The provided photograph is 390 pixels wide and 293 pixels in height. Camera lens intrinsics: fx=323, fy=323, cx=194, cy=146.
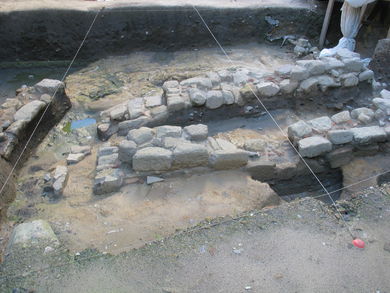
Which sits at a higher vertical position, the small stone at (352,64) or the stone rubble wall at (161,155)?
the small stone at (352,64)

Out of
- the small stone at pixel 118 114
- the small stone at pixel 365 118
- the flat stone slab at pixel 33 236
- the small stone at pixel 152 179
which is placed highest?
the flat stone slab at pixel 33 236

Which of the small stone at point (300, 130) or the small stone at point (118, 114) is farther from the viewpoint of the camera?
the small stone at point (118, 114)

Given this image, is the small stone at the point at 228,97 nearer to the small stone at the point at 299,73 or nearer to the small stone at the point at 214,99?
the small stone at the point at 214,99

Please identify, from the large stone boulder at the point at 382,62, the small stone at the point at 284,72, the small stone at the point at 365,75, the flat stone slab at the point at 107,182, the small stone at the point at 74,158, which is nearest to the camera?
the flat stone slab at the point at 107,182

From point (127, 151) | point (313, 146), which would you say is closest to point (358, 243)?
point (313, 146)

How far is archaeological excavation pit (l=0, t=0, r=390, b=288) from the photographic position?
3.70 meters

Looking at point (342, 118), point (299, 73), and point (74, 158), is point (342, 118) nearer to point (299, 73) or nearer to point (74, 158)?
point (299, 73)

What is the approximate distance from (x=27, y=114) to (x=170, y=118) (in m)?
2.18

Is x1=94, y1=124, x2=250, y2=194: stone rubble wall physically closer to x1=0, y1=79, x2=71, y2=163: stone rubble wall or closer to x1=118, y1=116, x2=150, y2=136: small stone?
x1=118, y1=116, x2=150, y2=136: small stone

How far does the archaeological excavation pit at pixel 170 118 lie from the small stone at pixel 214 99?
0.02m

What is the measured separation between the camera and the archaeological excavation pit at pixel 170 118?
12.1 ft

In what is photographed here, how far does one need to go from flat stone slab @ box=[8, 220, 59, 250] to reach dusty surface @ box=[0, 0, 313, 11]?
6182mm

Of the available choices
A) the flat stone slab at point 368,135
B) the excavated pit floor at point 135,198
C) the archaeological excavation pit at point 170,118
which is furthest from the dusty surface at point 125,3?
the flat stone slab at point 368,135

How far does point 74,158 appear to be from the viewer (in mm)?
4512
